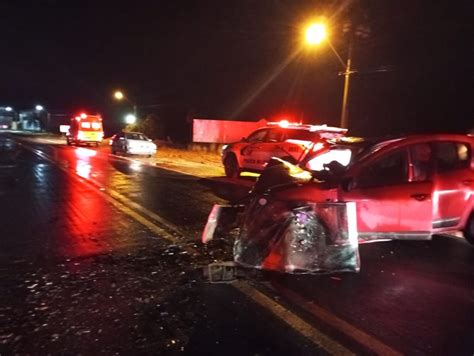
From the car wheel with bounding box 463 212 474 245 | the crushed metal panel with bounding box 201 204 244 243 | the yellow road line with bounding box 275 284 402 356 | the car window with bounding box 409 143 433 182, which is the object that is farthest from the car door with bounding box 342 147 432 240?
the yellow road line with bounding box 275 284 402 356

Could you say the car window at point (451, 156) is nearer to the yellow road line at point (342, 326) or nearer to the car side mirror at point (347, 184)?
the car side mirror at point (347, 184)

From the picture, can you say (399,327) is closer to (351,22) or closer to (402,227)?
(402,227)

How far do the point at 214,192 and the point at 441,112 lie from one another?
16672 mm

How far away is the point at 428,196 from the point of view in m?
6.81

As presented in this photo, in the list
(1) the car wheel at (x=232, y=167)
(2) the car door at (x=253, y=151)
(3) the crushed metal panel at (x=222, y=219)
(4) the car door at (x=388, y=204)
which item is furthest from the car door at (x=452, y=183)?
(1) the car wheel at (x=232, y=167)

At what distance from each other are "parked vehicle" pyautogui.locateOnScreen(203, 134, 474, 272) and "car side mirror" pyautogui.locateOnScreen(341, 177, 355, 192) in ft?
A: 0.04

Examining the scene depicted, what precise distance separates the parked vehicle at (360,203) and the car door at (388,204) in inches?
0.5

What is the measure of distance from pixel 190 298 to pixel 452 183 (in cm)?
397

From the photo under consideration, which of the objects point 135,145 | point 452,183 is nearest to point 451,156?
point 452,183

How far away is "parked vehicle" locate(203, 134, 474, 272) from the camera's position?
5.92 metres

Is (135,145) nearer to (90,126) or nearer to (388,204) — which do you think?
(90,126)

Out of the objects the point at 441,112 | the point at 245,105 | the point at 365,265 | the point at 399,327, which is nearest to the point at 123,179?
the point at 365,265

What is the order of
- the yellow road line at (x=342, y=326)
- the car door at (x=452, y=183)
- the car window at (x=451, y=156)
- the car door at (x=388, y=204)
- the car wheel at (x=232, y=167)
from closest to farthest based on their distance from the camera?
the yellow road line at (x=342, y=326)
the car door at (x=388, y=204)
the car door at (x=452, y=183)
the car window at (x=451, y=156)
the car wheel at (x=232, y=167)

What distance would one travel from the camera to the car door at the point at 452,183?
697 centimetres
